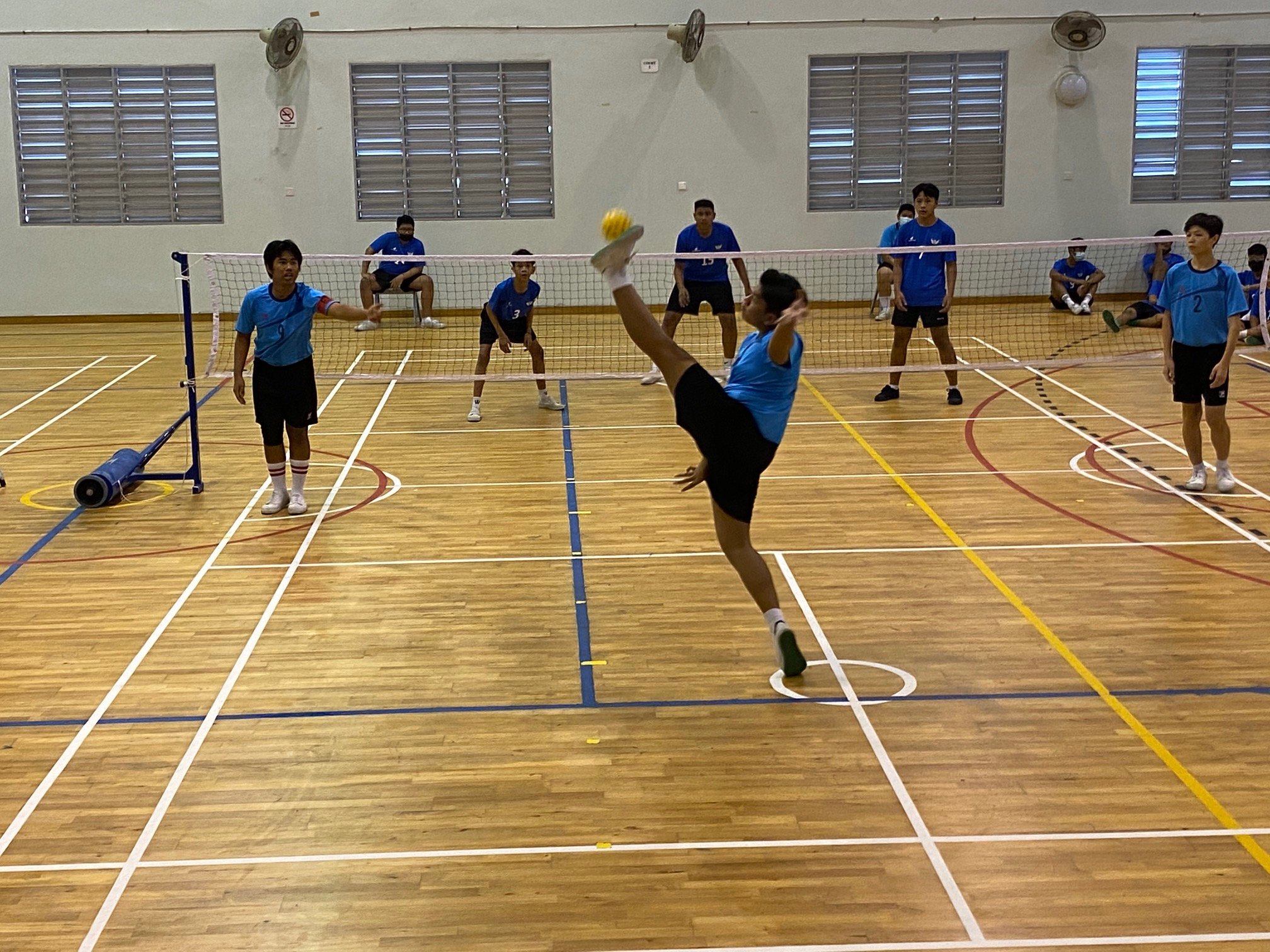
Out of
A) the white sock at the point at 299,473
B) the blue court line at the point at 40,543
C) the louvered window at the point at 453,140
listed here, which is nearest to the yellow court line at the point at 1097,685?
the white sock at the point at 299,473

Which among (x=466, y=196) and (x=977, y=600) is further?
(x=466, y=196)

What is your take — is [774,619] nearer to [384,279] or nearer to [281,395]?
[281,395]

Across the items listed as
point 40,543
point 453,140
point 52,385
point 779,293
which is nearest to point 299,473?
point 40,543

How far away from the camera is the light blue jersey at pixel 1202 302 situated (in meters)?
8.78

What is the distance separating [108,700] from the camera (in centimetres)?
622

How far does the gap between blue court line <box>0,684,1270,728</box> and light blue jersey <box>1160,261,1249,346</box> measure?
3533 mm

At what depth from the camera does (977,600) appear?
7.41 metres

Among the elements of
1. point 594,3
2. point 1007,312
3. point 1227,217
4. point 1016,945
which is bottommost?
point 1016,945

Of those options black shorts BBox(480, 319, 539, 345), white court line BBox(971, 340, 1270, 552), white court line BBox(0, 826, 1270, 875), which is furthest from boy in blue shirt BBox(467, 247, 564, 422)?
white court line BBox(0, 826, 1270, 875)

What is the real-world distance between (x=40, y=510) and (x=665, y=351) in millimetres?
5854

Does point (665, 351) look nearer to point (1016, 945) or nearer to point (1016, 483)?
point (1016, 945)

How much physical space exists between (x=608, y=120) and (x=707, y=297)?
7437 mm

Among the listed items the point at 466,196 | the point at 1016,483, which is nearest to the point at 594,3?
the point at 466,196

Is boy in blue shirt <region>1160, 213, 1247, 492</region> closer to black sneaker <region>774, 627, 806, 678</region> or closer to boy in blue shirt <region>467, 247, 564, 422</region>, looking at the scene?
black sneaker <region>774, 627, 806, 678</region>
